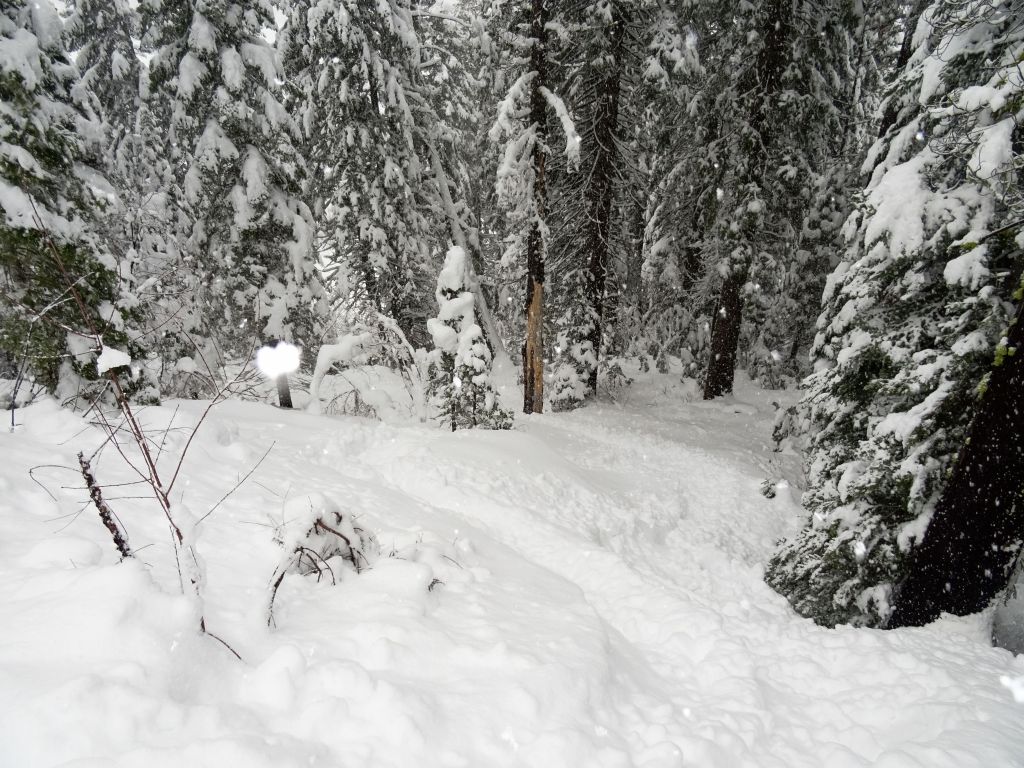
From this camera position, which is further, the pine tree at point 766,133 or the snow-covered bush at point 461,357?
the pine tree at point 766,133

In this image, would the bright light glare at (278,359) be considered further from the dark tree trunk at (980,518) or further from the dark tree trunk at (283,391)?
the dark tree trunk at (980,518)

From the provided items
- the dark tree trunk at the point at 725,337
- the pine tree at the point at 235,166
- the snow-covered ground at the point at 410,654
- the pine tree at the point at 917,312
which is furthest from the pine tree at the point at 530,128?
the snow-covered ground at the point at 410,654

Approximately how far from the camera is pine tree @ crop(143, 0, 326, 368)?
10.9m

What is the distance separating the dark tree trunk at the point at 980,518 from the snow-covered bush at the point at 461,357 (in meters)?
7.68

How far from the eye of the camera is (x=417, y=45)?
1319 centimetres

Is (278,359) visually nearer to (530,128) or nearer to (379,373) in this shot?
(379,373)

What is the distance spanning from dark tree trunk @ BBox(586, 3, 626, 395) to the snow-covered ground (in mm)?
8795

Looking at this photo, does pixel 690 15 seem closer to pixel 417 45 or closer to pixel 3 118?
pixel 417 45

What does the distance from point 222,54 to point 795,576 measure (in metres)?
14.9

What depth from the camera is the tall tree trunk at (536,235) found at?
1103 cm

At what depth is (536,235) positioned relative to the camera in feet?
41.2

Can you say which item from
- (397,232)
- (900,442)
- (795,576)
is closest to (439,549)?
(795,576)

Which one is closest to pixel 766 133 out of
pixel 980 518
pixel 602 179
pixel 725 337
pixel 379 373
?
pixel 602 179

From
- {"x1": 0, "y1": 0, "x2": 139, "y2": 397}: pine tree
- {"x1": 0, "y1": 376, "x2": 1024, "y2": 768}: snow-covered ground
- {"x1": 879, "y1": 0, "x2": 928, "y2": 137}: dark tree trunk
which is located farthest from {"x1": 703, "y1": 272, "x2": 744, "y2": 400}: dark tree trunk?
{"x1": 0, "y1": 0, "x2": 139, "y2": 397}: pine tree
